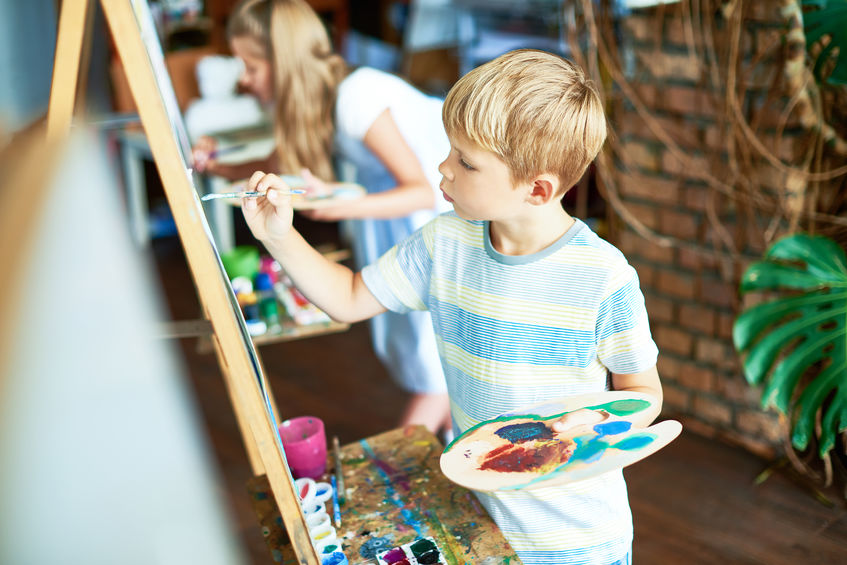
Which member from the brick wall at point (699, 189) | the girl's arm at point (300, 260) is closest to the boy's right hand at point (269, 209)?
the girl's arm at point (300, 260)

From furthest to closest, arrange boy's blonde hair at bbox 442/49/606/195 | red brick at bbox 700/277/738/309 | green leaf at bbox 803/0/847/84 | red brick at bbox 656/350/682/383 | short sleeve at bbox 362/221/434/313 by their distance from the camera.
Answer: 1. red brick at bbox 656/350/682/383
2. red brick at bbox 700/277/738/309
3. green leaf at bbox 803/0/847/84
4. short sleeve at bbox 362/221/434/313
5. boy's blonde hair at bbox 442/49/606/195

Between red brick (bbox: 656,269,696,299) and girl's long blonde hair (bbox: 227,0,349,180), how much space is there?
107cm

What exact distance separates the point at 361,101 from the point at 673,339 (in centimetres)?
123

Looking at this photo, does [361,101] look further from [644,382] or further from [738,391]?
[738,391]

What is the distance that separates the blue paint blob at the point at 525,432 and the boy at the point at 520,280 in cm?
13

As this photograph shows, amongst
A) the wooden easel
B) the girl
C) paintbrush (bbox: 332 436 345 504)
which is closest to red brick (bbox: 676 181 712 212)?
the girl

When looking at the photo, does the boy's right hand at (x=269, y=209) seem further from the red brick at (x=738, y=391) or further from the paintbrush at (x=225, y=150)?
the red brick at (x=738, y=391)

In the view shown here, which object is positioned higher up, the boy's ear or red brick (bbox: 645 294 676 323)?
the boy's ear

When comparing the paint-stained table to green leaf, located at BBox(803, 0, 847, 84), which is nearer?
the paint-stained table

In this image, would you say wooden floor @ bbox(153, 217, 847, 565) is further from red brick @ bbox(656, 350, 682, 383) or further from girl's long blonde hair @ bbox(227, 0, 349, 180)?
girl's long blonde hair @ bbox(227, 0, 349, 180)

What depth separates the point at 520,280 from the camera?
1109 millimetres

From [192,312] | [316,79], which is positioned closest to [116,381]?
[316,79]

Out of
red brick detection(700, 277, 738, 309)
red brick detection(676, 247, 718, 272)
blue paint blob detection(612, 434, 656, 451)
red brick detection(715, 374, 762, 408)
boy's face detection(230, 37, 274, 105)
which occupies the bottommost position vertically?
red brick detection(715, 374, 762, 408)

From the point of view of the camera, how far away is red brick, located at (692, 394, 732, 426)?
245 centimetres
